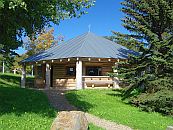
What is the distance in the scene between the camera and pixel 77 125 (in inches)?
426

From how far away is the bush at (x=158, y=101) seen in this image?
62.1 feet

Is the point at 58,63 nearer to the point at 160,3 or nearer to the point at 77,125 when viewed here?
the point at 160,3

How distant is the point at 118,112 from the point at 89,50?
44.3 ft

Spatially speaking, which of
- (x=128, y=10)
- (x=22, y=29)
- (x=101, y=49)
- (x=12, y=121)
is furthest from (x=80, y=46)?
(x=12, y=121)

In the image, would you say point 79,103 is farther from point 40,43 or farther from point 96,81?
point 40,43

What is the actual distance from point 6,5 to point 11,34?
269cm

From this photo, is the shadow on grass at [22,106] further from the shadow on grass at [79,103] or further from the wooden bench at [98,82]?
the wooden bench at [98,82]

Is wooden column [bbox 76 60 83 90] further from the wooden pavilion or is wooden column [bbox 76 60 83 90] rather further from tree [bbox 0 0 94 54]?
tree [bbox 0 0 94 54]

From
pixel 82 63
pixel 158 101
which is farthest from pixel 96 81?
pixel 158 101

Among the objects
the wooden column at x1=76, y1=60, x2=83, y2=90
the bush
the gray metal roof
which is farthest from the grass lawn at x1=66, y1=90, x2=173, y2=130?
the gray metal roof

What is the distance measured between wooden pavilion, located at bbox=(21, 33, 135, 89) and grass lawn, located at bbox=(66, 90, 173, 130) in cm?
578

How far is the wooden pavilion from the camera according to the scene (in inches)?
1172

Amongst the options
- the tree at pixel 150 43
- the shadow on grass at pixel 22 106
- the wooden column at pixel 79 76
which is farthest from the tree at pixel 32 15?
the wooden column at pixel 79 76

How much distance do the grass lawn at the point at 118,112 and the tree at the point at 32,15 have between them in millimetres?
5515
